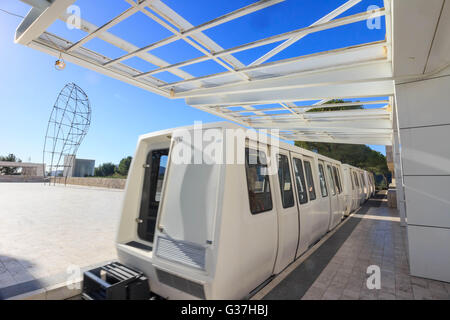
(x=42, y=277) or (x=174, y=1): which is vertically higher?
(x=174, y=1)

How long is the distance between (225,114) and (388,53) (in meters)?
5.87

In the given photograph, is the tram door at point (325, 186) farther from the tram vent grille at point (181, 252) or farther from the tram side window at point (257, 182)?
the tram vent grille at point (181, 252)

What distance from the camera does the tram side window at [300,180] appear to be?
14.5 ft

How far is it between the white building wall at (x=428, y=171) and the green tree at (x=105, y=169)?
77.4 metres

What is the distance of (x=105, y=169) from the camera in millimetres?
71688

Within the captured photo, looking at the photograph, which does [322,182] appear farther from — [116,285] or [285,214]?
[116,285]

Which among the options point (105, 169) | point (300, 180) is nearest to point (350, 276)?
point (300, 180)

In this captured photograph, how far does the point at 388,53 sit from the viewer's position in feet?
13.7

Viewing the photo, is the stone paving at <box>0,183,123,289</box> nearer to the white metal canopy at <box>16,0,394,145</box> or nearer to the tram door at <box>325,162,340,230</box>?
the white metal canopy at <box>16,0,394,145</box>

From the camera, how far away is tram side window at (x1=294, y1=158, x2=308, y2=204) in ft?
14.5

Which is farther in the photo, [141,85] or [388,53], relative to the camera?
[141,85]

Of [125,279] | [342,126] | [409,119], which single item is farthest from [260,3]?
→ [342,126]

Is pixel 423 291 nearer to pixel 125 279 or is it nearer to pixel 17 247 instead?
pixel 125 279

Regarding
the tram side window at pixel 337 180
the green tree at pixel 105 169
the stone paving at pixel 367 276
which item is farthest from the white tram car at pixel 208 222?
the green tree at pixel 105 169
